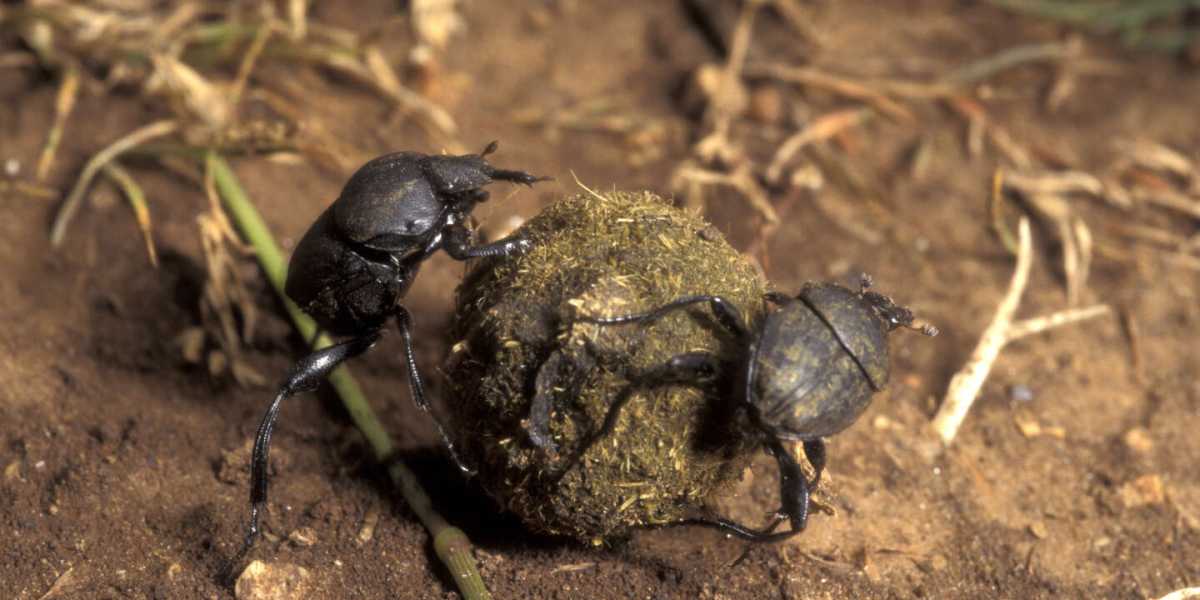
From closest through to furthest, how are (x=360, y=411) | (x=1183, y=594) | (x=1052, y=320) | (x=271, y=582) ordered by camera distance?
(x=271, y=582) < (x=1183, y=594) < (x=360, y=411) < (x=1052, y=320)

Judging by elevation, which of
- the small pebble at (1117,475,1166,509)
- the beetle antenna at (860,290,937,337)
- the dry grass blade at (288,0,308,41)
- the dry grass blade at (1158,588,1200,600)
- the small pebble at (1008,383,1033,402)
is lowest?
the small pebble at (1117,475,1166,509)

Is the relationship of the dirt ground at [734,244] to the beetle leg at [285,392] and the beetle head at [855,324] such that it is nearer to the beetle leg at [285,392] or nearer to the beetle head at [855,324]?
the beetle leg at [285,392]

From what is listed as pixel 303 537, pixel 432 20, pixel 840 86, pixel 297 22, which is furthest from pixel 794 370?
pixel 432 20

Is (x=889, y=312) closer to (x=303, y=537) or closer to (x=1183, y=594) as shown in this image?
(x=1183, y=594)

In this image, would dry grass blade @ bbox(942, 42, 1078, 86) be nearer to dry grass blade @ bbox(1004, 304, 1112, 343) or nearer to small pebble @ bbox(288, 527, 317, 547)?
dry grass blade @ bbox(1004, 304, 1112, 343)

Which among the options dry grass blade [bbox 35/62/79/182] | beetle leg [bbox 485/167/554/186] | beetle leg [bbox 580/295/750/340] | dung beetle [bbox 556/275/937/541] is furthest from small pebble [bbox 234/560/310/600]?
dry grass blade [bbox 35/62/79/182]
